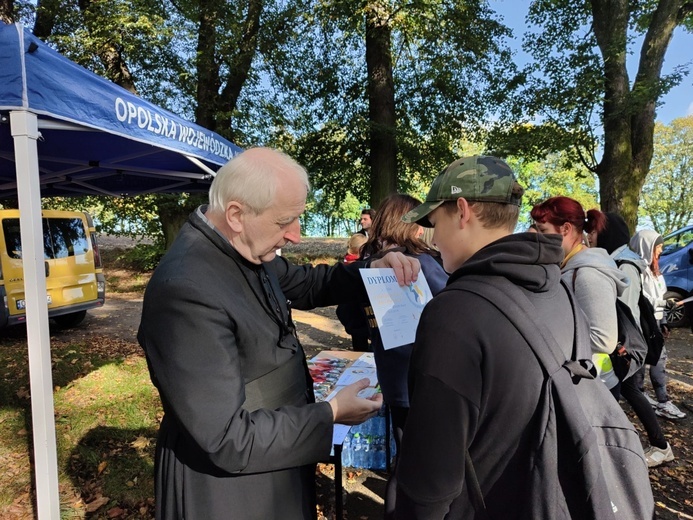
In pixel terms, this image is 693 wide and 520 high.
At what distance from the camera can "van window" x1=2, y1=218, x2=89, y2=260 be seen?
668cm

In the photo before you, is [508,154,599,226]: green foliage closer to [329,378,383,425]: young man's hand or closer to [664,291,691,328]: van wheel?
[664,291,691,328]: van wheel

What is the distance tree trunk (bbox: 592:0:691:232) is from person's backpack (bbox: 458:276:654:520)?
918 centimetres

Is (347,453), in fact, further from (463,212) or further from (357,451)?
(463,212)

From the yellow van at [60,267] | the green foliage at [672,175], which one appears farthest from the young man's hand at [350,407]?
the green foliage at [672,175]

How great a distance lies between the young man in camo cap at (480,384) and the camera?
1.05 m

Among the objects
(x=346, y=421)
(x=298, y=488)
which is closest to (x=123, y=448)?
(x=298, y=488)

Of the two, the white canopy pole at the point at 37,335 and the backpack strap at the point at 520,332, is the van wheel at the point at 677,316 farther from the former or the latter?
the white canopy pole at the point at 37,335

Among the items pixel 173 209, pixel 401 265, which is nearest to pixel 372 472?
pixel 401 265

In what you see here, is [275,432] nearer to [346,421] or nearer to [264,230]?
[346,421]

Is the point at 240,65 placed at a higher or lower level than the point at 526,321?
higher

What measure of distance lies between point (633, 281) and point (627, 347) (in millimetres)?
579

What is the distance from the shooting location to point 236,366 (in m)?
1.13

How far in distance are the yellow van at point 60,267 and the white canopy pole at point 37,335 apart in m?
5.32

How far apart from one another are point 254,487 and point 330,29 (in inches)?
460
